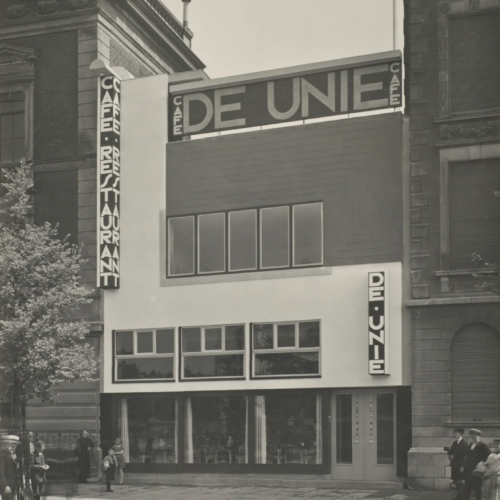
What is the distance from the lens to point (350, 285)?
88.5 feet

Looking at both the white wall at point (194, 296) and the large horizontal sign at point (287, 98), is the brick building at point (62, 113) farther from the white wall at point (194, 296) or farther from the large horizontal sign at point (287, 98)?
the large horizontal sign at point (287, 98)

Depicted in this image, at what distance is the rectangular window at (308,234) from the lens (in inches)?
1092

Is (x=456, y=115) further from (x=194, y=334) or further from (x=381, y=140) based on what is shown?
(x=194, y=334)

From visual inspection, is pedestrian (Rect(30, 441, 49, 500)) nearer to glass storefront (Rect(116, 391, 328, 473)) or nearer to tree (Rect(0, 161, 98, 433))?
tree (Rect(0, 161, 98, 433))

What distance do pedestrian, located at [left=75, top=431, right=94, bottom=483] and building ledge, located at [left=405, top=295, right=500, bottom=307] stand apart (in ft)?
35.1

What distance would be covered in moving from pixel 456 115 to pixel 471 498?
33.6 ft

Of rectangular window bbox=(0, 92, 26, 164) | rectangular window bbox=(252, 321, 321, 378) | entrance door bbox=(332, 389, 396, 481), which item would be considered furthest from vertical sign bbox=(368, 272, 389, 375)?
rectangular window bbox=(0, 92, 26, 164)

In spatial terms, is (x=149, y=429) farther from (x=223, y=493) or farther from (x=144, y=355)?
(x=223, y=493)

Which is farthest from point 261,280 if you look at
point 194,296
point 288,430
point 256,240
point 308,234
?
point 288,430

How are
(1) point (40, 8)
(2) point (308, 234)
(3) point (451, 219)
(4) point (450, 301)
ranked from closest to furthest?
(4) point (450, 301) < (3) point (451, 219) < (2) point (308, 234) < (1) point (40, 8)

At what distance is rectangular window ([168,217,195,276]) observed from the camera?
29.4m

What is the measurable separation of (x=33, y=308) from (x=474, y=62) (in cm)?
1425

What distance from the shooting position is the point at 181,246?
2955cm

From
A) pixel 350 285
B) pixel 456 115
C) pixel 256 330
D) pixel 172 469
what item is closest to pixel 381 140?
pixel 456 115
